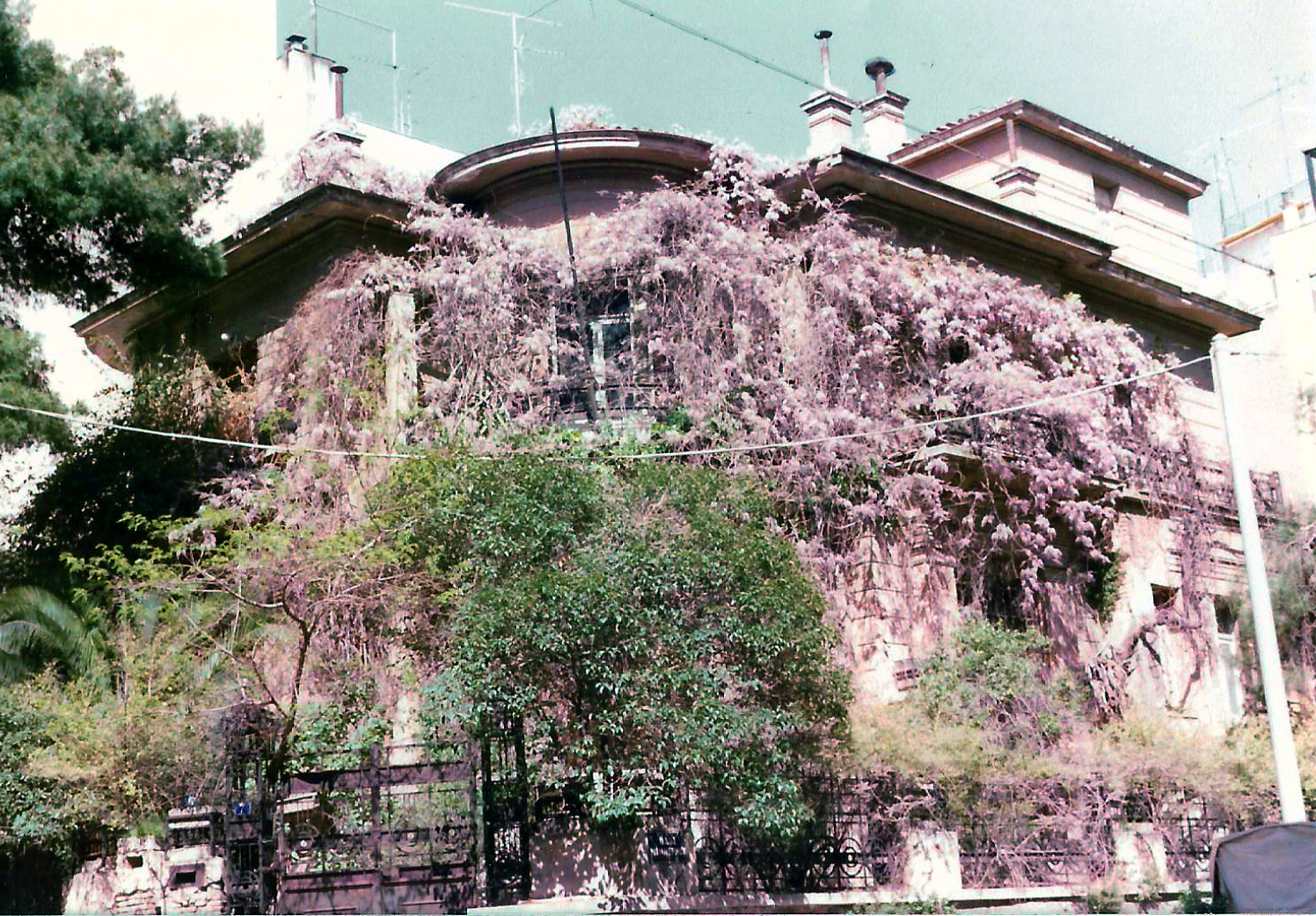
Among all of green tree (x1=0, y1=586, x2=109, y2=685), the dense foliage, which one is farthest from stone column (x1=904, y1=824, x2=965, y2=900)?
the dense foliage

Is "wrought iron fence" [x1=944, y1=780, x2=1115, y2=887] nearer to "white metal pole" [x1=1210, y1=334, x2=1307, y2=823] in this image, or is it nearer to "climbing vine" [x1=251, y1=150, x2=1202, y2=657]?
"white metal pole" [x1=1210, y1=334, x2=1307, y2=823]

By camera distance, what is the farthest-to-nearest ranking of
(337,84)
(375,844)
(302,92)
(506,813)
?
(337,84)
(302,92)
(375,844)
(506,813)

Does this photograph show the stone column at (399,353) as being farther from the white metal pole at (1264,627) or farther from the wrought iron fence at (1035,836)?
the white metal pole at (1264,627)

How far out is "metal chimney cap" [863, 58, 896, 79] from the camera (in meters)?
27.2

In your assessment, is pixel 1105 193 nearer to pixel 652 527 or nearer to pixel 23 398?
pixel 652 527

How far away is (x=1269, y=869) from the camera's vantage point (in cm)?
1170

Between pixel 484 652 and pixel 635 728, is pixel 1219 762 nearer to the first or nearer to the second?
pixel 635 728

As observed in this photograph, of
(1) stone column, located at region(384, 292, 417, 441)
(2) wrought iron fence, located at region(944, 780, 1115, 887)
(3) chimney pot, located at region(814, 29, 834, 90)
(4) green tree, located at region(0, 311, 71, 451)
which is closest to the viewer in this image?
(2) wrought iron fence, located at region(944, 780, 1115, 887)

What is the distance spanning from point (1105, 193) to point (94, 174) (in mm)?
19043

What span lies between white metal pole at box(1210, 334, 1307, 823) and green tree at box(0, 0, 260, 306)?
12163 mm

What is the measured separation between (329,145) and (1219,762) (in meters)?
14.4

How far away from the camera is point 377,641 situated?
15953mm

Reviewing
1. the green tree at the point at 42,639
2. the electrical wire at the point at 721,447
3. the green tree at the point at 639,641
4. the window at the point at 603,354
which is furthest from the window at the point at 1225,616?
the green tree at the point at 42,639

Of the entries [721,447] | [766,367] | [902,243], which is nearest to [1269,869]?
[721,447]
